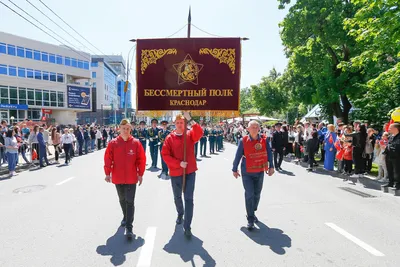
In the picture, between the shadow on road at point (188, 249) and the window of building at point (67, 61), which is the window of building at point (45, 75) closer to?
the window of building at point (67, 61)

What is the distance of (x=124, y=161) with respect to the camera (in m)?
4.81

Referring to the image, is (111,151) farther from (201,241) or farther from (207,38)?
(207,38)

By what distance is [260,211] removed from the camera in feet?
20.2

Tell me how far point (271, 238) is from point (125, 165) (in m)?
2.64

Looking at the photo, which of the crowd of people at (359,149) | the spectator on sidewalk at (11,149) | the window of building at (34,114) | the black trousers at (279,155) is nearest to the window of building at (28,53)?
the window of building at (34,114)

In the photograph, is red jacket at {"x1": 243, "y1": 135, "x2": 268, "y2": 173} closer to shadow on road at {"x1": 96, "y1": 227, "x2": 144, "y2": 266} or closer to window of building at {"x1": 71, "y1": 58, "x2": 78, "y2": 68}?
shadow on road at {"x1": 96, "y1": 227, "x2": 144, "y2": 266}

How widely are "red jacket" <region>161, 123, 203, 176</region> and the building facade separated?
38.4 m

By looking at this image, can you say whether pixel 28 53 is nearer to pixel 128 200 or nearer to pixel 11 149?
pixel 11 149

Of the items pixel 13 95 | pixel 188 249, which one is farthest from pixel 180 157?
pixel 13 95

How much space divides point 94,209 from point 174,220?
192 cm

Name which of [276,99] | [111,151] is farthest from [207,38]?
[276,99]

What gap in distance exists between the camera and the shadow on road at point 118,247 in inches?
156

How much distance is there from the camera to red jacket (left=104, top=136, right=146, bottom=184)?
479cm

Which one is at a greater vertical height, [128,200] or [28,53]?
[28,53]
